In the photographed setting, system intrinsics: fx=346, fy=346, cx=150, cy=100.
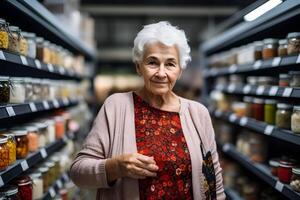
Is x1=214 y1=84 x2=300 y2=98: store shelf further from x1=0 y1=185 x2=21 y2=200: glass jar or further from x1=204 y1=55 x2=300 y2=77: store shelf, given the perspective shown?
x1=0 y1=185 x2=21 y2=200: glass jar

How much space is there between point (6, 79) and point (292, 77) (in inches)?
79.9

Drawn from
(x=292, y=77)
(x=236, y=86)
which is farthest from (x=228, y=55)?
(x=292, y=77)

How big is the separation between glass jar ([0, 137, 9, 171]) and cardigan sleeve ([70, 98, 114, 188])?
0.55 m

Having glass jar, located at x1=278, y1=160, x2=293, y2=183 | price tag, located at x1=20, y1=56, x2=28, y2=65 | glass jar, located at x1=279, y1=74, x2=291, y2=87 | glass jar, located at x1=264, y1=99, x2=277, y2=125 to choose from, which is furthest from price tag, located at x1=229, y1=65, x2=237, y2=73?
price tag, located at x1=20, y1=56, x2=28, y2=65

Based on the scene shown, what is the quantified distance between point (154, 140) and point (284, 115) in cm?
141

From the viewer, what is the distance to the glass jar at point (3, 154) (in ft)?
6.74

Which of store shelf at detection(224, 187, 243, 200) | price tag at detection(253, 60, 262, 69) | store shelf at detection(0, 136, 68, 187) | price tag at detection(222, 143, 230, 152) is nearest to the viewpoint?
store shelf at detection(0, 136, 68, 187)

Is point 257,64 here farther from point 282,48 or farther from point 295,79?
point 295,79

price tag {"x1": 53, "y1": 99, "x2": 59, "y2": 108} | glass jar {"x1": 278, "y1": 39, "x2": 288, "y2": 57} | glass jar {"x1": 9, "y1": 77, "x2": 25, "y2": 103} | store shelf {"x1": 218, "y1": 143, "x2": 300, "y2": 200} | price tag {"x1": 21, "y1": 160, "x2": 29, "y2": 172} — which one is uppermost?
glass jar {"x1": 278, "y1": 39, "x2": 288, "y2": 57}

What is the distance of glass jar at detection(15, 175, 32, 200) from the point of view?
241 centimetres

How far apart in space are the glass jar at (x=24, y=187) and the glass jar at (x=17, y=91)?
0.57 meters

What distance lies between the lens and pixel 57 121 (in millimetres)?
3709

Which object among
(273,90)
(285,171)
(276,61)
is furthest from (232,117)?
(285,171)

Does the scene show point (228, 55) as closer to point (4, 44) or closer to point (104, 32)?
point (4, 44)
